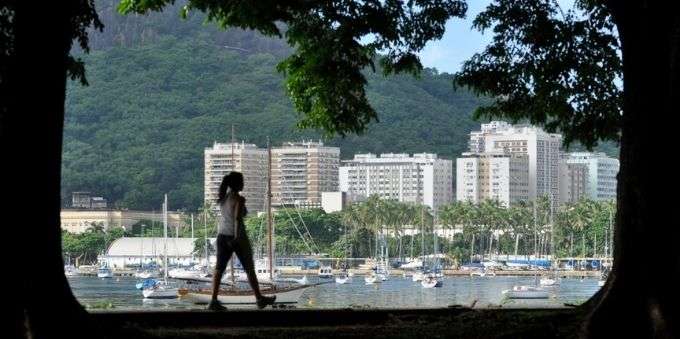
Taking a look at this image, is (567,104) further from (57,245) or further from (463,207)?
(463,207)

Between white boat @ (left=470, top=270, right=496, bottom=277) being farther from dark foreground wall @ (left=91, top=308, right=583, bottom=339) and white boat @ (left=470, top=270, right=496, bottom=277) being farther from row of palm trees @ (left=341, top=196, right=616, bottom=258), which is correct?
dark foreground wall @ (left=91, top=308, right=583, bottom=339)

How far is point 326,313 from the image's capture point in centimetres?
742

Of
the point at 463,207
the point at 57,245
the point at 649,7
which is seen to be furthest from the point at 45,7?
the point at 463,207

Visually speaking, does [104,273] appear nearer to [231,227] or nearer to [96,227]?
[96,227]

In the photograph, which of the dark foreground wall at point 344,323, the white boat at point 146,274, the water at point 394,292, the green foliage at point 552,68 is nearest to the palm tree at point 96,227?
the white boat at point 146,274

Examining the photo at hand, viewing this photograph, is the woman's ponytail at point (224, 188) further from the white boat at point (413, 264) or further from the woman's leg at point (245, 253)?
the white boat at point (413, 264)

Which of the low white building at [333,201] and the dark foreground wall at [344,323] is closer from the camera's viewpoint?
the dark foreground wall at [344,323]

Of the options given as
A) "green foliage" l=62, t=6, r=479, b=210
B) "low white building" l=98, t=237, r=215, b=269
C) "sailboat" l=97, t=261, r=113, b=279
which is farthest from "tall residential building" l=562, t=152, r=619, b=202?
"sailboat" l=97, t=261, r=113, b=279

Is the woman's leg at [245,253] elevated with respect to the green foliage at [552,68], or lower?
lower

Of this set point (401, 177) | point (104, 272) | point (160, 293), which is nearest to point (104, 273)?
point (104, 272)

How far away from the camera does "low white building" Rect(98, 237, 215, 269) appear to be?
134 m

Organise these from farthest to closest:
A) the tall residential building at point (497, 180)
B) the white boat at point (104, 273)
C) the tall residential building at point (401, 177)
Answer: the tall residential building at point (497, 180) < the tall residential building at point (401, 177) < the white boat at point (104, 273)

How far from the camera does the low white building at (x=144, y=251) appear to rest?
133500 mm

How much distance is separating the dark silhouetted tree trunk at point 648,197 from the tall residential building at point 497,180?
178706mm
